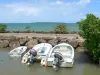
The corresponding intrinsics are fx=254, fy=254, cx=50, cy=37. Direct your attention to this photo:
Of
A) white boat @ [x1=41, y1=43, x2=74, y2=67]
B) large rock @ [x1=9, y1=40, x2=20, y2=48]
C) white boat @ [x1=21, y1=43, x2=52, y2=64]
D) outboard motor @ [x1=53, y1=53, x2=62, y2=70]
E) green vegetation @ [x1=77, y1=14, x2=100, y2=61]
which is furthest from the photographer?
large rock @ [x1=9, y1=40, x2=20, y2=48]

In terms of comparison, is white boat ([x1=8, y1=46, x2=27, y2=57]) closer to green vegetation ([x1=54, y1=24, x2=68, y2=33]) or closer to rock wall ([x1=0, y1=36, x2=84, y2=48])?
rock wall ([x1=0, y1=36, x2=84, y2=48])

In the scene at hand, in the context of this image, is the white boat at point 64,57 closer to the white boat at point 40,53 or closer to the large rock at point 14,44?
the white boat at point 40,53

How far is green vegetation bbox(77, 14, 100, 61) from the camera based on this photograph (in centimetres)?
1702

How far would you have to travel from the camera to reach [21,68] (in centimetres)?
1673

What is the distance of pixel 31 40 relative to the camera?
24094mm

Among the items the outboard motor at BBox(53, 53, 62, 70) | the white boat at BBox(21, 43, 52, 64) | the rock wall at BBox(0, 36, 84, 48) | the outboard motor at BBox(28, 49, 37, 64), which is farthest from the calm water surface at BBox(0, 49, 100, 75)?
the rock wall at BBox(0, 36, 84, 48)

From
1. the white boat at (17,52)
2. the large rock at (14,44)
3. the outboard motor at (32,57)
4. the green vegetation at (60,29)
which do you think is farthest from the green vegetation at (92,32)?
the green vegetation at (60,29)

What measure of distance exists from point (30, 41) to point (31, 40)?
0.16 metres

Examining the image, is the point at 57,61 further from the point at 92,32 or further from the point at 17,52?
the point at 17,52

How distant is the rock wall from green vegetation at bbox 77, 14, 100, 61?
17.6 feet

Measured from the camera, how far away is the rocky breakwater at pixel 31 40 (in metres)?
23.3

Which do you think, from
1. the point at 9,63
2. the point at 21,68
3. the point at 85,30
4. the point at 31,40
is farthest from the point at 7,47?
the point at 85,30

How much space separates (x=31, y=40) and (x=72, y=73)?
938cm

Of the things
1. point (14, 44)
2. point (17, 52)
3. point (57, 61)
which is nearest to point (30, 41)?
point (14, 44)
